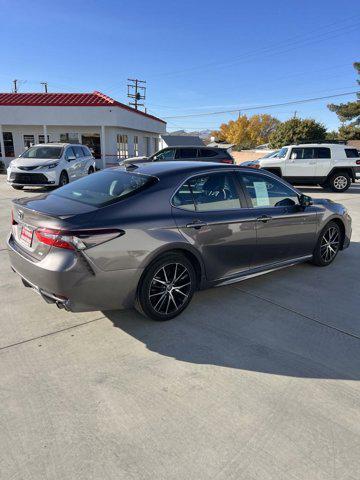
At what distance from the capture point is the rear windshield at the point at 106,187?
3.62 m

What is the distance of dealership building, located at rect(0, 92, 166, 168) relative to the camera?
23.5 metres

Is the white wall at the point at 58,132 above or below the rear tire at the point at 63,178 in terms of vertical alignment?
above

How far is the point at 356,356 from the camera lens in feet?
10.8

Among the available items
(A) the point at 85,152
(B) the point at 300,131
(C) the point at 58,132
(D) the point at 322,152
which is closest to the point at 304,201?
(D) the point at 322,152

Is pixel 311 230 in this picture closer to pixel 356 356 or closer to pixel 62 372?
pixel 356 356

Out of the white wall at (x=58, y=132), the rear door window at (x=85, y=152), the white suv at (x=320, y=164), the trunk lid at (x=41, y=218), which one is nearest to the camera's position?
the trunk lid at (x=41, y=218)

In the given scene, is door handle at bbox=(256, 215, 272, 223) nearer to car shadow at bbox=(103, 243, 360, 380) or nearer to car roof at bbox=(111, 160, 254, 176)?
car roof at bbox=(111, 160, 254, 176)

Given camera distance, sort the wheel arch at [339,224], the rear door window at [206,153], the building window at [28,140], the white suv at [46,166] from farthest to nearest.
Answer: the building window at [28,140], the rear door window at [206,153], the white suv at [46,166], the wheel arch at [339,224]

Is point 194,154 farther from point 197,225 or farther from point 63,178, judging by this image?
point 197,225

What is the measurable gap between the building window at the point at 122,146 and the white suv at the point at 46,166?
11125mm

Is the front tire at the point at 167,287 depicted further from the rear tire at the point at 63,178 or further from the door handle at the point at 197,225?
the rear tire at the point at 63,178

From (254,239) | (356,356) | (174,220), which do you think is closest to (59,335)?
(174,220)

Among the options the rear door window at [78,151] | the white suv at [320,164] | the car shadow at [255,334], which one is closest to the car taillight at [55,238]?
the car shadow at [255,334]

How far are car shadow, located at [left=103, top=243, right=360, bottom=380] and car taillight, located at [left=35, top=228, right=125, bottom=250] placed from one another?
3.27 ft
